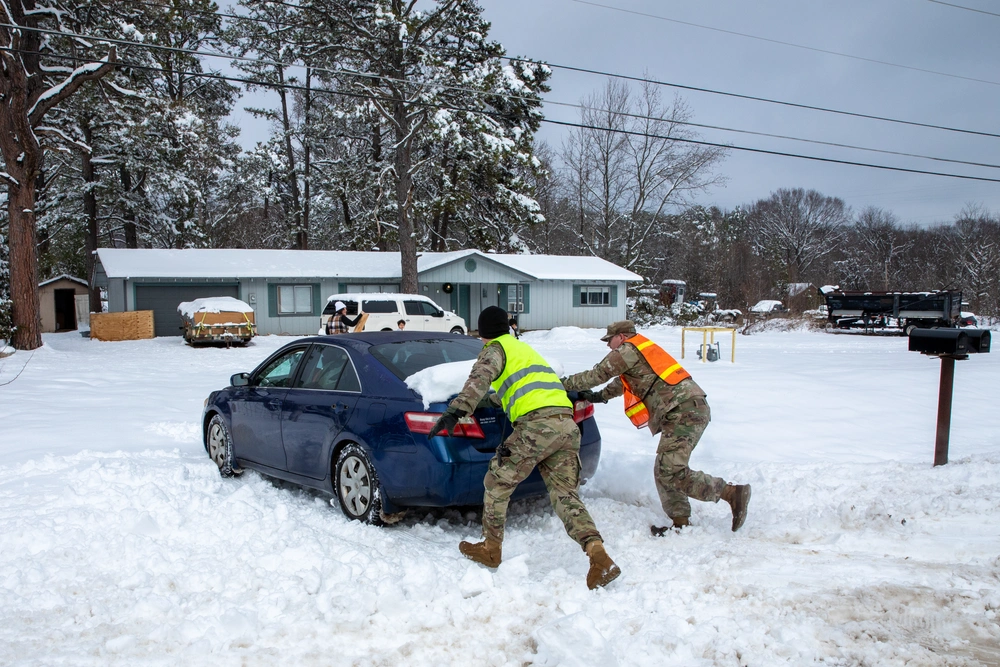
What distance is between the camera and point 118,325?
2488cm

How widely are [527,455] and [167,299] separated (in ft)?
88.0

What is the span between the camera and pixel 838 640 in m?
3.40

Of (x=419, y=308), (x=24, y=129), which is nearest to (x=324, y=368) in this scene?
(x=419, y=308)

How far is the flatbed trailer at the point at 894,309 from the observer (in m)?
27.5

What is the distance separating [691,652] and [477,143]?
2428 cm

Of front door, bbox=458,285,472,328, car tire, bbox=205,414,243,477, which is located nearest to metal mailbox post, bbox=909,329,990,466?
car tire, bbox=205,414,243,477

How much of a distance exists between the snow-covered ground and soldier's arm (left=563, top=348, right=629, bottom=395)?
107 cm

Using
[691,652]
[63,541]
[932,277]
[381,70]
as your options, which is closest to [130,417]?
[63,541]

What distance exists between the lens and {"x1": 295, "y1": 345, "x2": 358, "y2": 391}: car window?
556 cm

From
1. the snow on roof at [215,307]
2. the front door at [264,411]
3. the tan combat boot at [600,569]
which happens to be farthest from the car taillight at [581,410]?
the snow on roof at [215,307]

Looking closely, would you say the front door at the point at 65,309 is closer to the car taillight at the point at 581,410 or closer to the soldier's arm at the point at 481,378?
the car taillight at the point at 581,410

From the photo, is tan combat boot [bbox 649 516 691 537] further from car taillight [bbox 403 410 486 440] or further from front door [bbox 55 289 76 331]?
front door [bbox 55 289 76 331]

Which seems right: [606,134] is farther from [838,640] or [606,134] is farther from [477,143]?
[838,640]

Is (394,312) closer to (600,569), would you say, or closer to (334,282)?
(334,282)
